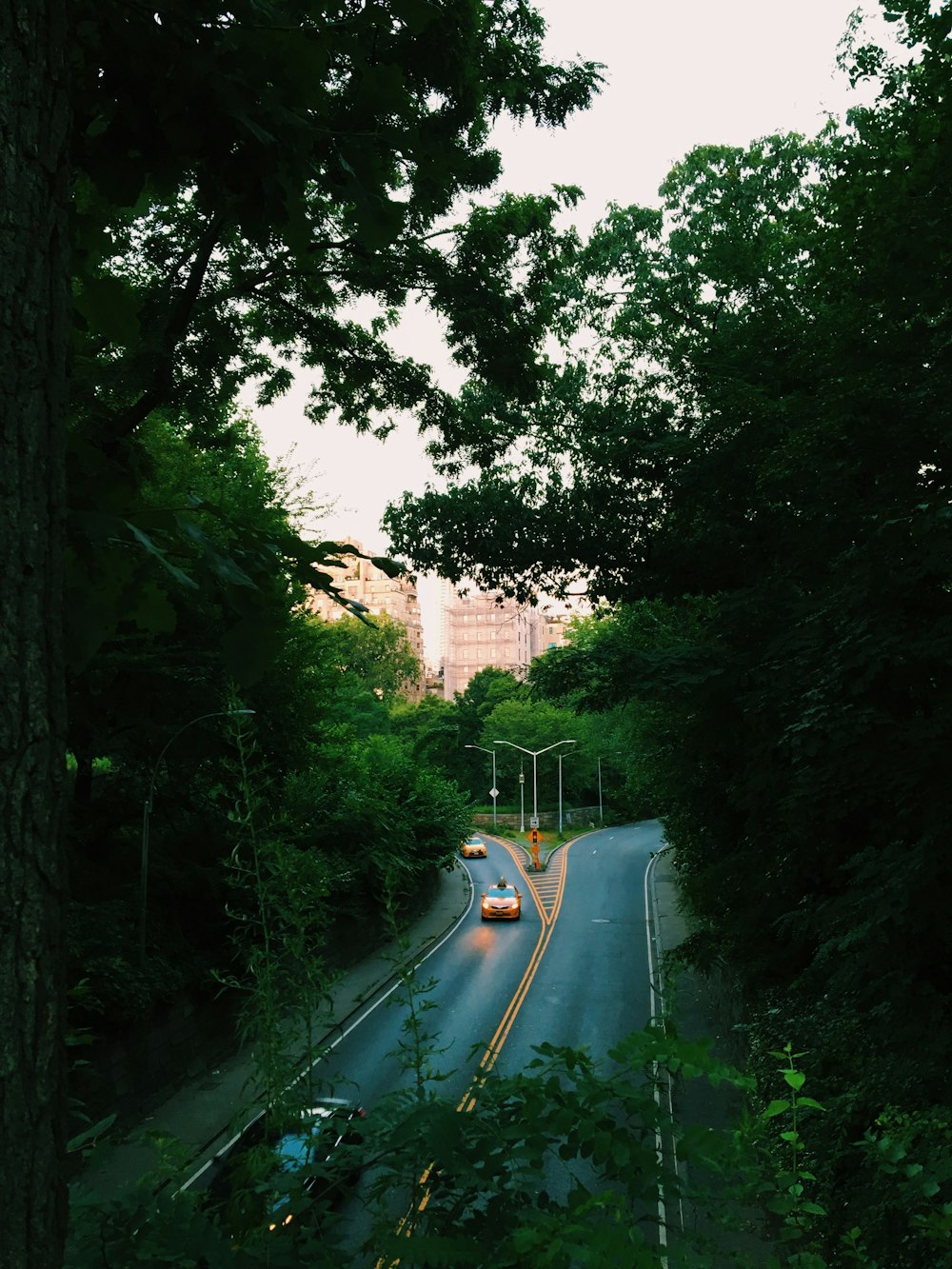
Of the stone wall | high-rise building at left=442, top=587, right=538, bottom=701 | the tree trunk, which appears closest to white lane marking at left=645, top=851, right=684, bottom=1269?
the tree trunk

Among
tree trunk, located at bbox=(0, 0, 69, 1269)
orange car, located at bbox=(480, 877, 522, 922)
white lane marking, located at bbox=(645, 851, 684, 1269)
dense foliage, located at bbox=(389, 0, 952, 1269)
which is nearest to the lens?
tree trunk, located at bbox=(0, 0, 69, 1269)

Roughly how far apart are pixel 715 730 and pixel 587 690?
2.89m

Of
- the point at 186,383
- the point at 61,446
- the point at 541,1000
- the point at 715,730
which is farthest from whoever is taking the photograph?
the point at 541,1000

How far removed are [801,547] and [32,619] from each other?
430 inches

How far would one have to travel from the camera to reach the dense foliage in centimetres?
791

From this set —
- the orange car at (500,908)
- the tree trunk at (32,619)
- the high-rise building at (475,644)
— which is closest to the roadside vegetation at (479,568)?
the tree trunk at (32,619)

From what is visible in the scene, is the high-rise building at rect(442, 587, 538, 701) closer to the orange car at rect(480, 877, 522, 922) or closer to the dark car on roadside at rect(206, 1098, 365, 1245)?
the orange car at rect(480, 877, 522, 922)

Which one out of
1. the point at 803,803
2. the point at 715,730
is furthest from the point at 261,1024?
the point at 715,730

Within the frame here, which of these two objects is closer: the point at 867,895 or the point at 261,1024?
the point at 261,1024

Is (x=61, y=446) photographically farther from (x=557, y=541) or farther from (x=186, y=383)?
(x=557, y=541)

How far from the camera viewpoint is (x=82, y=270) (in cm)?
298

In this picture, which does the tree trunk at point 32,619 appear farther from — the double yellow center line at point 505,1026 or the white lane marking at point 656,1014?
the white lane marking at point 656,1014

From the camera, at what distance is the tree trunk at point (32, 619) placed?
180 centimetres

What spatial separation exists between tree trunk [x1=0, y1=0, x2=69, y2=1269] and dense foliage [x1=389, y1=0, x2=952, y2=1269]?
2397 millimetres
